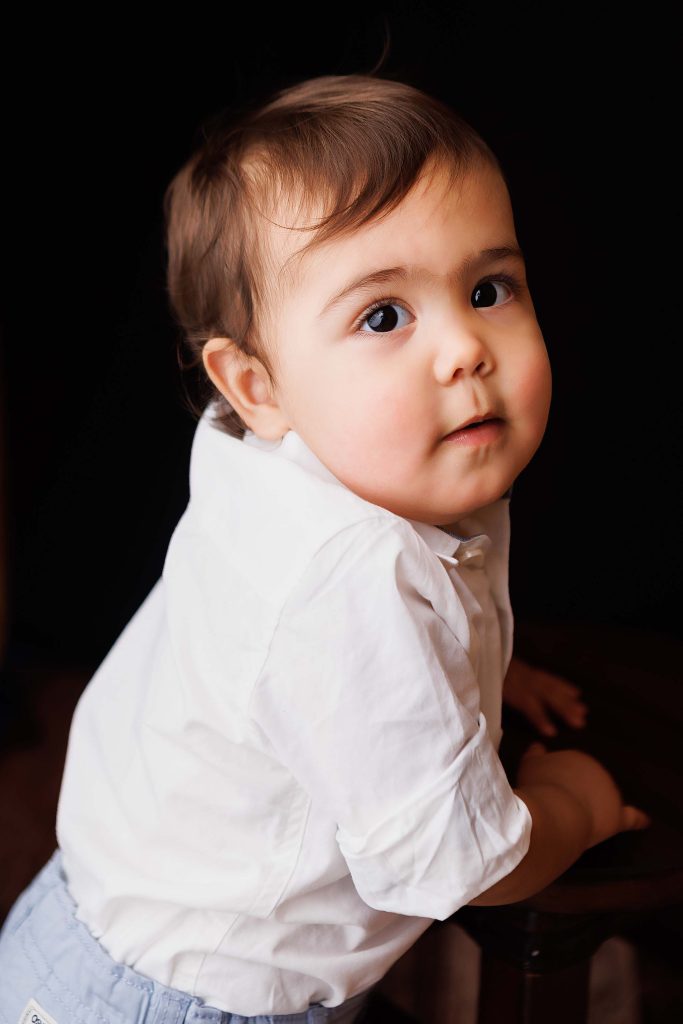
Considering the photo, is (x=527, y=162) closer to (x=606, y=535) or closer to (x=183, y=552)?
(x=606, y=535)

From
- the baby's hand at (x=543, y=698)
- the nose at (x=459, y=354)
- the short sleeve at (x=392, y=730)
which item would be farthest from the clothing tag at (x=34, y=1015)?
the nose at (x=459, y=354)

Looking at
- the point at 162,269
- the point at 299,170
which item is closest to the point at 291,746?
the point at 299,170

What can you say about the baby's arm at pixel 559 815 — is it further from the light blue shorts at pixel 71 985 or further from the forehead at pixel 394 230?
the forehead at pixel 394 230

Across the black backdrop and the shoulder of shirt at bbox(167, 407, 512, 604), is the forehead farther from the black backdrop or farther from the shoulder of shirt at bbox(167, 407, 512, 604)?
the black backdrop

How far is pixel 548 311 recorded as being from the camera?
1375mm

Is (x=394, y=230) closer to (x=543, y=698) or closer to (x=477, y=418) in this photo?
(x=477, y=418)

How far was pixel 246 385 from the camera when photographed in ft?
2.88

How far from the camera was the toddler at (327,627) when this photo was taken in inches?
28.5

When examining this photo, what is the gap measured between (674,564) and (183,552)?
2.42ft

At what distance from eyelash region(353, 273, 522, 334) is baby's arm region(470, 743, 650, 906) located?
14.2 inches

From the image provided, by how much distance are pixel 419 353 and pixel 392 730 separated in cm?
25

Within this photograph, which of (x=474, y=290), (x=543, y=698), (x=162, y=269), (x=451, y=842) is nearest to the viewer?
(x=451, y=842)

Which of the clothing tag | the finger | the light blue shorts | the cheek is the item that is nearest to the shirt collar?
the cheek

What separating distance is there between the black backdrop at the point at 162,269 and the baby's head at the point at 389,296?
0.42m
